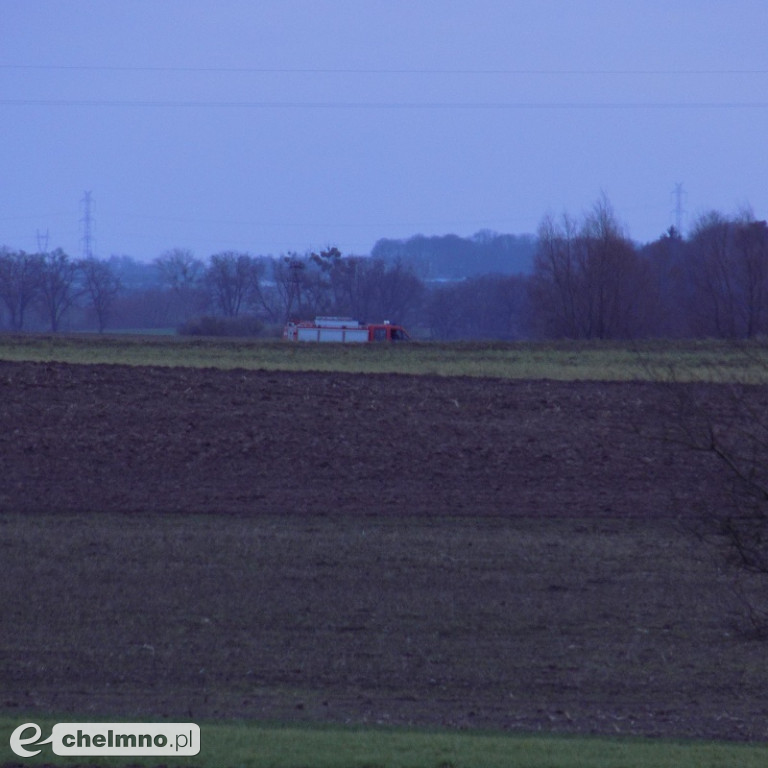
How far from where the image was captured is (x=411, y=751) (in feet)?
20.0

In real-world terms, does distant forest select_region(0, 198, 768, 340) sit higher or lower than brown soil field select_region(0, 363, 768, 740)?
higher

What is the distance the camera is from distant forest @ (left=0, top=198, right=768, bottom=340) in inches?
2055

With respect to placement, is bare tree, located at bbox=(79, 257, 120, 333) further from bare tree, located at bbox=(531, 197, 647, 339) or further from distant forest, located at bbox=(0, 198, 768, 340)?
bare tree, located at bbox=(531, 197, 647, 339)

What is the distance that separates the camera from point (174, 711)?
7488mm

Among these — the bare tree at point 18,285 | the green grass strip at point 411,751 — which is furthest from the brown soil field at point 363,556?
the bare tree at point 18,285

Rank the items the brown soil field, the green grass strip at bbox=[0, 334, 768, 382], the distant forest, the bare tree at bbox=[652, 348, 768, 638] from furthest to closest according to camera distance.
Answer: the distant forest
the green grass strip at bbox=[0, 334, 768, 382]
the brown soil field
the bare tree at bbox=[652, 348, 768, 638]

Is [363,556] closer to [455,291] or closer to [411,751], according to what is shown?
[411,751]

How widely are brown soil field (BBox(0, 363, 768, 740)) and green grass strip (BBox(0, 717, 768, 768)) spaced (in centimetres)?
65

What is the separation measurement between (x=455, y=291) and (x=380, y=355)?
52.7 metres

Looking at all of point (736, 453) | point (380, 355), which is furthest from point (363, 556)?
point (380, 355)

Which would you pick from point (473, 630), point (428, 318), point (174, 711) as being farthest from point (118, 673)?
point (428, 318)

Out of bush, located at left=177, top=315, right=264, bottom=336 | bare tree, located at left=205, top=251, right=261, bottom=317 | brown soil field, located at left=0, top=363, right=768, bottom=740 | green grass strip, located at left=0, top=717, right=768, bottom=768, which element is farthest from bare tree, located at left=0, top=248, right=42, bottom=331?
green grass strip, located at left=0, top=717, right=768, bottom=768

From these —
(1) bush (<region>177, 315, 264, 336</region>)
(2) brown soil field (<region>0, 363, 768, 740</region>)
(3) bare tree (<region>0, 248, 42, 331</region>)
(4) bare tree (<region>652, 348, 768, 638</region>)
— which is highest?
(3) bare tree (<region>0, 248, 42, 331</region>)

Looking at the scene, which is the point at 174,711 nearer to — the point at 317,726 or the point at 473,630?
the point at 317,726
